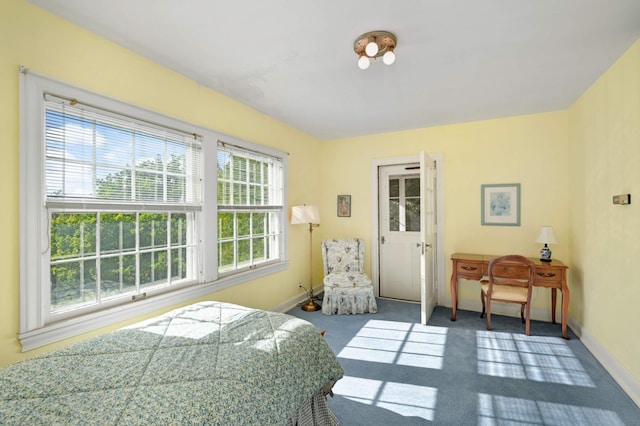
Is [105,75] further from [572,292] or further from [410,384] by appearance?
[572,292]

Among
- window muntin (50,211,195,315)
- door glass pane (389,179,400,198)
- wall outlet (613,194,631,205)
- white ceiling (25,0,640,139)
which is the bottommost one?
window muntin (50,211,195,315)

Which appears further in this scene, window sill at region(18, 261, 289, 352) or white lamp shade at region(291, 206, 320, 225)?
white lamp shade at region(291, 206, 320, 225)

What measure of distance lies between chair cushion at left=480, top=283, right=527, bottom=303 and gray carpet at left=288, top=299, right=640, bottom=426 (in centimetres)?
39

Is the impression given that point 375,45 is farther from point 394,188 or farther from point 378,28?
point 394,188

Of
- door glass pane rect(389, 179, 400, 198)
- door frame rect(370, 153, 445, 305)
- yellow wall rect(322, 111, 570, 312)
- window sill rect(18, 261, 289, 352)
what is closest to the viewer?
window sill rect(18, 261, 289, 352)

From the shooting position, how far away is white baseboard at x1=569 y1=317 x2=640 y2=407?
2258mm

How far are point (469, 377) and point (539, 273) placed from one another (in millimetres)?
1673

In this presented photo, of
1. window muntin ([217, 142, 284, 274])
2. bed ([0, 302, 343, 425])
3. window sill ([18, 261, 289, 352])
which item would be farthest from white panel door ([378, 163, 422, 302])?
bed ([0, 302, 343, 425])

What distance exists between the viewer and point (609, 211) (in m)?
2.72

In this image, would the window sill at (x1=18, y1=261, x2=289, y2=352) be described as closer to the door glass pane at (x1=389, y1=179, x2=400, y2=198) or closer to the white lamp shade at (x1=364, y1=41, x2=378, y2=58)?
the white lamp shade at (x1=364, y1=41, x2=378, y2=58)

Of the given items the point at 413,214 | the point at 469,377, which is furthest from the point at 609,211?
the point at 413,214

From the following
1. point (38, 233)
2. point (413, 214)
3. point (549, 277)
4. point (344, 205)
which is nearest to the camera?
point (38, 233)

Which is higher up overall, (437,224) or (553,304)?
(437,224)

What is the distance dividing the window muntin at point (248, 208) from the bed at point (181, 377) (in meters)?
1.47
